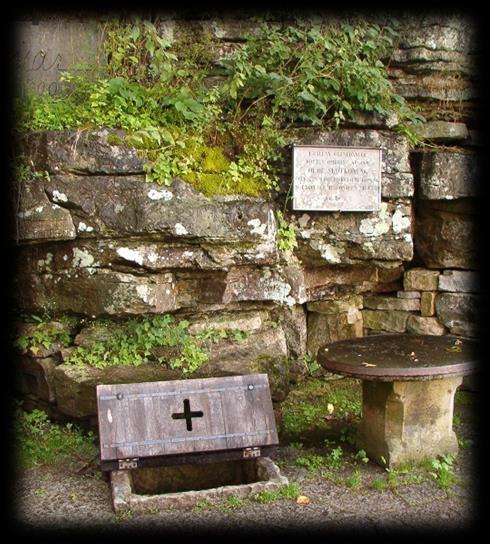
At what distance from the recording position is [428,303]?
6438 mm

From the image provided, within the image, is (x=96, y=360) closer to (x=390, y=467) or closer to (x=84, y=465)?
(x=84, y=465)

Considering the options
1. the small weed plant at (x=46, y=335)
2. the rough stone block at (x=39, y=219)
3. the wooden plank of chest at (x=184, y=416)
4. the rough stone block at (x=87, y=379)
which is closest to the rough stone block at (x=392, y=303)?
the wooden plank of chest at (x=184, y=416)

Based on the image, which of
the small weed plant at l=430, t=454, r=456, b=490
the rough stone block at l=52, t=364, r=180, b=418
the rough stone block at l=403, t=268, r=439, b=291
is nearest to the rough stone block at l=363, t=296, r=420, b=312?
the rough stone block at l=403, t=268, r=439, b=291

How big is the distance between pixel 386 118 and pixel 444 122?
900mm

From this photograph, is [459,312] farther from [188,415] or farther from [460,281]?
[188,415]

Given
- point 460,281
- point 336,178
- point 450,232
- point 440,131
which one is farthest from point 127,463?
point 440,131

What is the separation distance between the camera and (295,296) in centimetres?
573

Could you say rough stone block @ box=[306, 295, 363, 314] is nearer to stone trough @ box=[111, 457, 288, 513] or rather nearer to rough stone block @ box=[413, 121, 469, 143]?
rough stone block @ box=[413, 121, 469, 143]

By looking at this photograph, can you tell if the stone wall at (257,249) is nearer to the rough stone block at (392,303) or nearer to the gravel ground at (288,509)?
the rough stone block at (392,303)

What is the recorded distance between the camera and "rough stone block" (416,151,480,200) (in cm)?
597

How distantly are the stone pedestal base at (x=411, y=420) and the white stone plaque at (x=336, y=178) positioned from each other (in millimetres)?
1713

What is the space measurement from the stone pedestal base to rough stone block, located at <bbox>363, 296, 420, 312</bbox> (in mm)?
1751

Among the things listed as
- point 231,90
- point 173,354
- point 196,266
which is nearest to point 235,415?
A: point 173,354

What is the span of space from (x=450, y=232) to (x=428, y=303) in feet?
2.50
